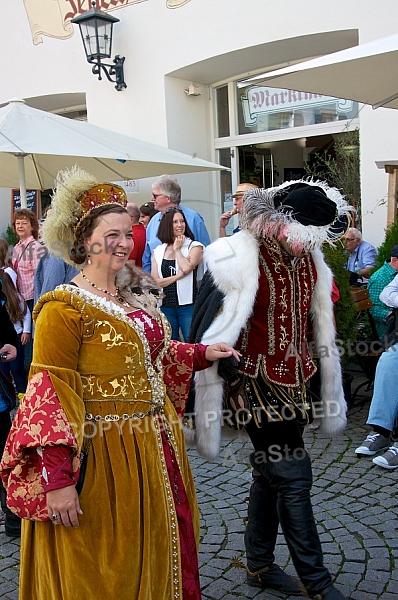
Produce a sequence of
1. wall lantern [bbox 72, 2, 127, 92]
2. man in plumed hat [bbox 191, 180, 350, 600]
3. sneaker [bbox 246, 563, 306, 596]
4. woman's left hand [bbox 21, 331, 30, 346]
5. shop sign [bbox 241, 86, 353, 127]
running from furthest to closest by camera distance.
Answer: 1. wall lantern [bbox 72, 2, 127, 92]
2. shop sign [bbox 241, 86, 353, 127]
3. woman's left hand [bbox 21, 331, 30, 346]
4. sneaker [bbox 246, 563, 306, 596]
5. man in plumed hat [bbox 191, 180, 350, 600]

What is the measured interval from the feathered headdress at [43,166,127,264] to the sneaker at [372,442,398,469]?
284cm

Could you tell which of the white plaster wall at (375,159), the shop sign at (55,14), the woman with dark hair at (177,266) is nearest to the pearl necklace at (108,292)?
the woman with dark hair at (177,266)

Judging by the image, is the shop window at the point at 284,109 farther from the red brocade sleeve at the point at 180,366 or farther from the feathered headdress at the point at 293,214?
the red brocade sleeve at the point at 180,366

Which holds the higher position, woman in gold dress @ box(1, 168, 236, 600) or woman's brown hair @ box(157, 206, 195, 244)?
woman's brown hair @ box(157, 206, 195, 244)

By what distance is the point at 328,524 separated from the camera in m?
3.60

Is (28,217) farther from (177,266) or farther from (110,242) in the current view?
(110,242)

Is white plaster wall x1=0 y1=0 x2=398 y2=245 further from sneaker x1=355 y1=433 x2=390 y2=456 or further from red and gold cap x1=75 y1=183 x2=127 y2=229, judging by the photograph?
red and gold cap x1=75 y1=183 x2=127 y2=229

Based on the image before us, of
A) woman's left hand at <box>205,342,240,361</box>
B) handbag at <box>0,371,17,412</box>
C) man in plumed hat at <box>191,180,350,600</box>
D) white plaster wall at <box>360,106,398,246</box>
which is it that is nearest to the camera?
woman's left hand at <box>205,342,240,361</box>

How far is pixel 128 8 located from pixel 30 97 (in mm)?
2151

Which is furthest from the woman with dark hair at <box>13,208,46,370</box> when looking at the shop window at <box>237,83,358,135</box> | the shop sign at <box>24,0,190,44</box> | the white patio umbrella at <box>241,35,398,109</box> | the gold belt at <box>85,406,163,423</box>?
the shop sign at <box>24,0,190,44</box>

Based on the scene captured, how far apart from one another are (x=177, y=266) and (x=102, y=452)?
3.51 m

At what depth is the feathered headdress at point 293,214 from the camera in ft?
8.93

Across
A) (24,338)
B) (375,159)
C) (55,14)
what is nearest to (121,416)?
(24,338)

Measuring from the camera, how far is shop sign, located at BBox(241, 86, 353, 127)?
26.5ft
